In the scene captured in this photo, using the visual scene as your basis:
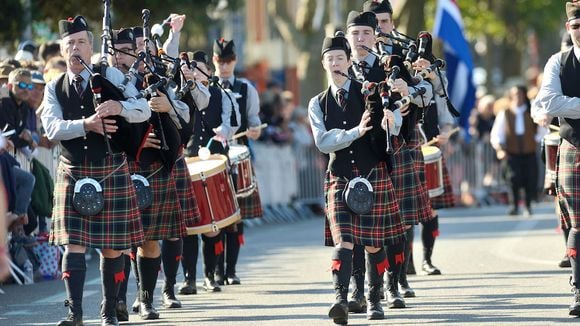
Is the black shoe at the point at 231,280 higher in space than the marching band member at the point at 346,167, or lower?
lower

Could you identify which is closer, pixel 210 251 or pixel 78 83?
pixel 78 83

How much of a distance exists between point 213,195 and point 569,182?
2.82 meters

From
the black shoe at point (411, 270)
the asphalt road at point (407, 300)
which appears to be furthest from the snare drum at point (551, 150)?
the black shoe at point (411, 270)

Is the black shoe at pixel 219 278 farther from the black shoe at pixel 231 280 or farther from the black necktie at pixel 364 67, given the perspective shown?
the black necktie at pixel 364 67

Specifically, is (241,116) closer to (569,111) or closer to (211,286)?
(211,286)

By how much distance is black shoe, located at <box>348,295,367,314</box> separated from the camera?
9297 millimetres

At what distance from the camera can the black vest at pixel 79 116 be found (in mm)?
8711

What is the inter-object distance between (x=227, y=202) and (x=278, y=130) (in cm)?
969

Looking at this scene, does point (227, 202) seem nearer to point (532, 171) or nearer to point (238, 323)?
point (238, 323)

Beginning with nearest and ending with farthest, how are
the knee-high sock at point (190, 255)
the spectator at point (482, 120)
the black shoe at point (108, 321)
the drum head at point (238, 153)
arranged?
the black shoe at point (108, 321)
the knee-high sock at point (190, 255)
the drum head at point (238, 153)
the spectator at point (482, 120)

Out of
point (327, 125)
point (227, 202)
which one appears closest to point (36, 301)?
point (227, 202)

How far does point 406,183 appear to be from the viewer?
34.3 ft

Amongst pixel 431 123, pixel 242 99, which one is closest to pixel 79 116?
pixel 242 99

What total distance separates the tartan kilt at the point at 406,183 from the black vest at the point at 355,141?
1184mm
